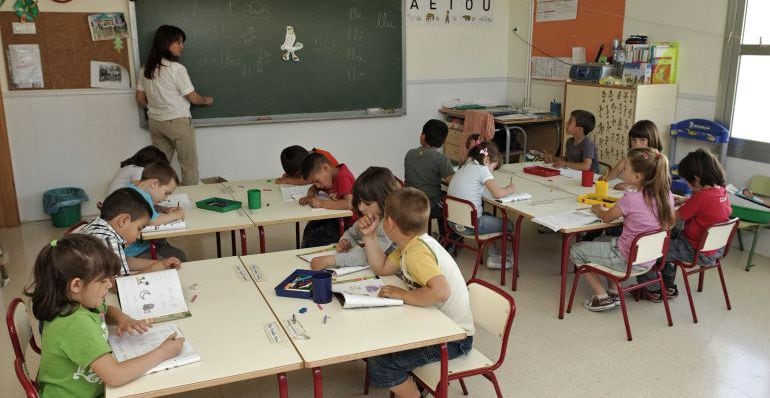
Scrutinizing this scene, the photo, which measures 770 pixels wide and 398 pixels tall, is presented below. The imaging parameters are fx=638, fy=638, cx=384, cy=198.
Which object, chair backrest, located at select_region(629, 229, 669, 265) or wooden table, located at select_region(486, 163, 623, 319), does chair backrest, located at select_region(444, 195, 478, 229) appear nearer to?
wooden table, located at select_region(486, 163, 623, 319)

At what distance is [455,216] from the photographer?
14.3ft

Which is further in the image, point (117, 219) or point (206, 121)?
point (206, 121)

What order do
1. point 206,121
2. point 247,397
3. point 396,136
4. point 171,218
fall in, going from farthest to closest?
point 396,136
point 206,121
point 171,218
point 247,397

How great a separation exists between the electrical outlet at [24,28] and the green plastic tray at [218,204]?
3.03 m

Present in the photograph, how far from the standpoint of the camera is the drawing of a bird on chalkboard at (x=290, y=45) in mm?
6703

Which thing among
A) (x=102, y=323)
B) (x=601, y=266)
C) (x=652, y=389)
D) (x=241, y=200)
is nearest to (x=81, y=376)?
(x=102, y=323)

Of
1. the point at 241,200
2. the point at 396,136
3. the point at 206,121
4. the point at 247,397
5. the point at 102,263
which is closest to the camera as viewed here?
the point at 102,263

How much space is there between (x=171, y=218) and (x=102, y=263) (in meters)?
1.69

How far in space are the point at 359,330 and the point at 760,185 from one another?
4.14 meters

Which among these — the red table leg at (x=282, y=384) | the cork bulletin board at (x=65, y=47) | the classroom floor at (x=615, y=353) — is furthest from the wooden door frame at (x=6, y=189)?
the red table leg at (x=282, y=384)

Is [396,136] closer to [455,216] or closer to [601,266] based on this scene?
[455,216]

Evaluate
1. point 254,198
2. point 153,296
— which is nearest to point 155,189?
point 254,198

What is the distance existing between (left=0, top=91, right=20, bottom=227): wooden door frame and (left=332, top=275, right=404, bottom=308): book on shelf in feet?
15.7

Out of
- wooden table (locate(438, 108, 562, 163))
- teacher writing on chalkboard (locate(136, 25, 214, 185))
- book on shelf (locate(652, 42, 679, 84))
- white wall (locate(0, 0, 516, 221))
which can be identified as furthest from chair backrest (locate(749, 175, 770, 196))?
teacher writing on chalkboard (locate(136, 25, 214, 185))
